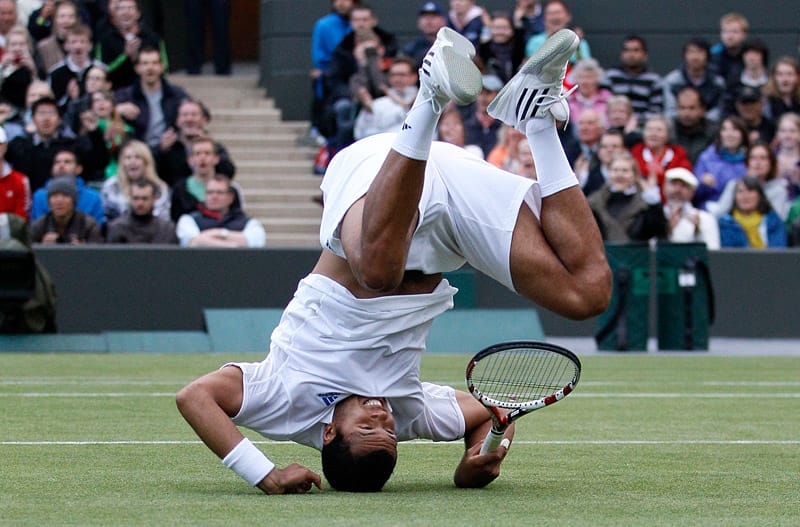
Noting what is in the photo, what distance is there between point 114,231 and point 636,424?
24.0 ft

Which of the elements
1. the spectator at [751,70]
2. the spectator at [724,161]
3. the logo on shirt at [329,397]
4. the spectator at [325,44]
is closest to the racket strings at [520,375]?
the logo on shirt at [329,397]

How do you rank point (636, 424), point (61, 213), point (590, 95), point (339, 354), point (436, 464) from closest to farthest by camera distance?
1. point (339, 354)
2. point (436, 464)
3. point (636, 424)
4. point (61, 213)
5. point (590, 95)

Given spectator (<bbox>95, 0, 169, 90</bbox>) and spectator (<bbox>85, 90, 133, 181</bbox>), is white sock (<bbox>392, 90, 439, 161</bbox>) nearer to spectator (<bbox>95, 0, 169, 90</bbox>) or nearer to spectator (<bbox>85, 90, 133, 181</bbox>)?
spectator (<bbox>85, 90, 133, 181</bbox>)

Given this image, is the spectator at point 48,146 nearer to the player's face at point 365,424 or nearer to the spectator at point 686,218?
the spectator at point 686,218

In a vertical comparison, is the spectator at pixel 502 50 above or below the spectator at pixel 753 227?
above

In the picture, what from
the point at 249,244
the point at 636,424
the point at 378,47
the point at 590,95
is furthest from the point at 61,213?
the point at 636,424

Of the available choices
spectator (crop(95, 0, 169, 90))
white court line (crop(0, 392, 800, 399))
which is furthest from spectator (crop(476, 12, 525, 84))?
white court line (crop(0, 392, 800, 399))

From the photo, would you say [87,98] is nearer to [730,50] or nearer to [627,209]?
[627,209]

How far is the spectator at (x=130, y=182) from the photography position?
15.0 meters

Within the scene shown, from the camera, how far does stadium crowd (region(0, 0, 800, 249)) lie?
14867mm

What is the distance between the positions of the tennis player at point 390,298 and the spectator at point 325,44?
1138 centimetres

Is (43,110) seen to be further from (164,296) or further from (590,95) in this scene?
(590,95)

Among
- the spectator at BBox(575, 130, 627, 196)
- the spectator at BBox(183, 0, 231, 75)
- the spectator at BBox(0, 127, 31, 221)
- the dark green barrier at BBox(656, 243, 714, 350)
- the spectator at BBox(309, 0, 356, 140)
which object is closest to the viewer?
the dark green barrier at BBox(656, 243, 714, 350)

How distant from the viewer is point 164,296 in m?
14.5
